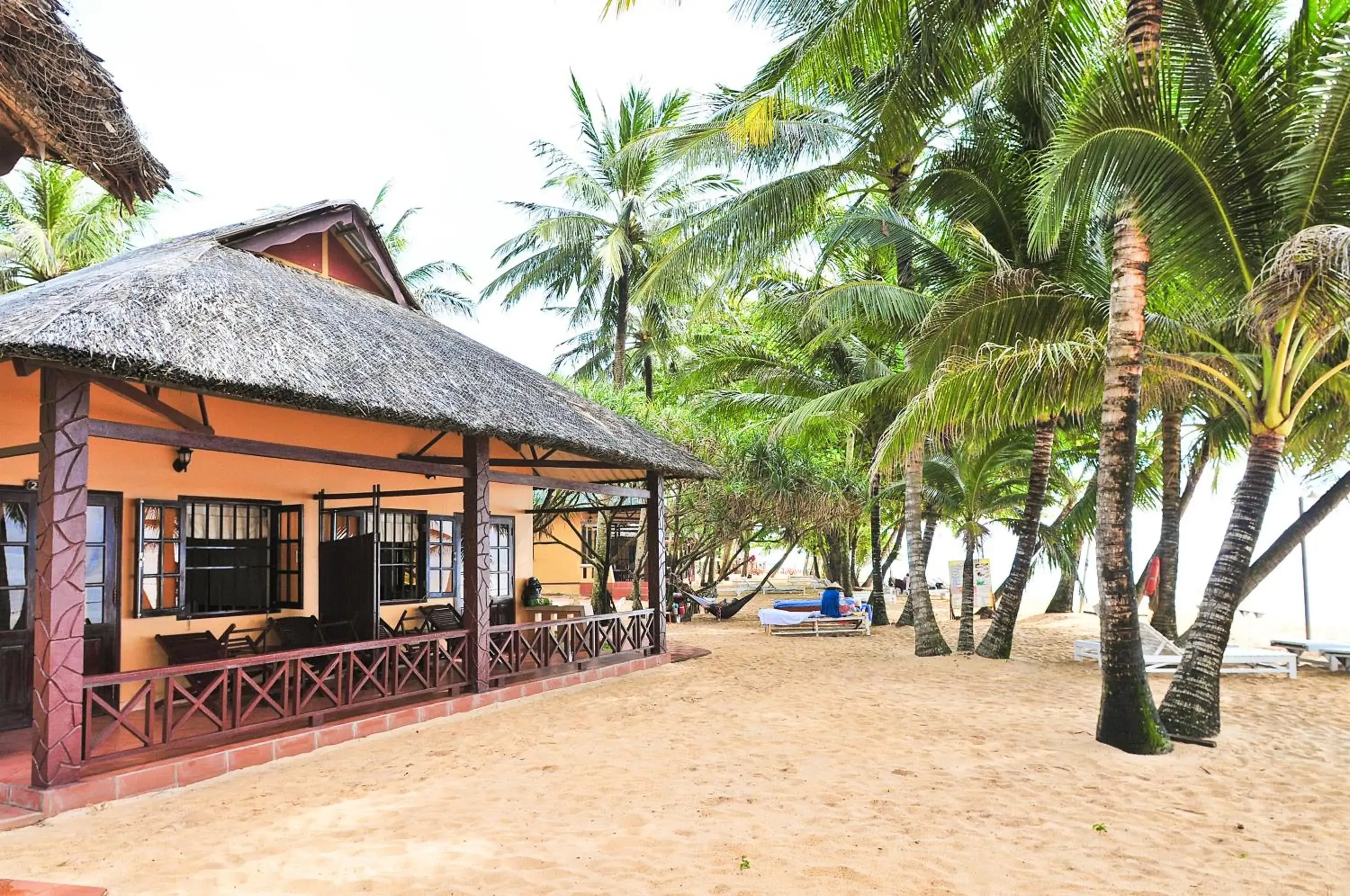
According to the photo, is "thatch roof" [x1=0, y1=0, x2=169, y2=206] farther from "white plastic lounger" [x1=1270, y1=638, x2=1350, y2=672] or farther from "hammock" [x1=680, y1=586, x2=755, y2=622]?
"hammock" [x1=680, y1=586, x2=755, y2=622]

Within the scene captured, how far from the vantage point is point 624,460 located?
10648mm

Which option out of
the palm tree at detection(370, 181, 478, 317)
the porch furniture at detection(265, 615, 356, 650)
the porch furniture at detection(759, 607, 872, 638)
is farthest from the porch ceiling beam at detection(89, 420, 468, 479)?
the palm tree at detection(370, 181, 478, 317)

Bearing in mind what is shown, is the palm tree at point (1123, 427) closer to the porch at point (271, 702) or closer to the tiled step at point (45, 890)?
the porch at point (271, 702)

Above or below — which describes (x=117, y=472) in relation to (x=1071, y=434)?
below

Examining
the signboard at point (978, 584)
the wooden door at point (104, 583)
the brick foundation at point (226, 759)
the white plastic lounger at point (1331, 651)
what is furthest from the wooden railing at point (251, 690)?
the signboard at point (978, 584)

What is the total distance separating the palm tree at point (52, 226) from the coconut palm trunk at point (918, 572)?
18.4 m

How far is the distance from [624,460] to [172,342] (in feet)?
17.8

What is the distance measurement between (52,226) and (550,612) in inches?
681

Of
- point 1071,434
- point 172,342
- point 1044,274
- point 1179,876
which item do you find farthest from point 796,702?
point 1071,434

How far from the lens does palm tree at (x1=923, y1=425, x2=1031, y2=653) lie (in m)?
14.4

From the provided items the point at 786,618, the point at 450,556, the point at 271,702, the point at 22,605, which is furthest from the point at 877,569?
the point at 22,605

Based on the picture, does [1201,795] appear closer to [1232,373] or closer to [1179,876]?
[1179,876]

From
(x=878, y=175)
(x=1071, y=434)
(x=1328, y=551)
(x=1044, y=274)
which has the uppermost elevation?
(x=878, y=175)

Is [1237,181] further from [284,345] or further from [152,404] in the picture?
[152,404]
